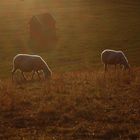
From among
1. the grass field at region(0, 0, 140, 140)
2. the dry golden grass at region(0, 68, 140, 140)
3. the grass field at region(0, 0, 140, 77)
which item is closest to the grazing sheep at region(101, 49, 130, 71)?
the grass field at region(0, 0, 140, 140)

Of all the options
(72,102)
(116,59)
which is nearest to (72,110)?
(72,102)

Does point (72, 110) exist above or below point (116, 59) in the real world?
above

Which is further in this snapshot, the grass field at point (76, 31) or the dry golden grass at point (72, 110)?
the grass field at point (76, 31)

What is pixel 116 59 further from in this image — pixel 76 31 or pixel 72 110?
pixel 76 31

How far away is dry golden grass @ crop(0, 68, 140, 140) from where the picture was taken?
47.7ft

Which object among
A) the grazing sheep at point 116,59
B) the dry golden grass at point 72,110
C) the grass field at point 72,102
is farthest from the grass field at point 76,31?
the dry golden grass at point 72,110

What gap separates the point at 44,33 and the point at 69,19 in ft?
44.2

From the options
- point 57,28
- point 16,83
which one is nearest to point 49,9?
point 57,28

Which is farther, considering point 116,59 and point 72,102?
point 116,59

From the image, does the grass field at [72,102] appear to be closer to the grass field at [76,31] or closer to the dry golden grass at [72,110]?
the dry golden grass at [72,110]

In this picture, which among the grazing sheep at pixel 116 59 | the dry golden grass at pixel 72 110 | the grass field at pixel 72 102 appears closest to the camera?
the dry golden grass at pixel 72 110

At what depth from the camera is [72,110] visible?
17.0 metres

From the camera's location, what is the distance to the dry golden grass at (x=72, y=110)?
47.7ft

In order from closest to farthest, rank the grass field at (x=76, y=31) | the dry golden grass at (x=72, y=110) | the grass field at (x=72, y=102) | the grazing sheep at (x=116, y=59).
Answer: the dry golden grass at (x=72, y=110)
the grass field at (x=72, y=102)
the grazing sheep at (x=116, y=59)
the grass field at (x=76, y=31)
